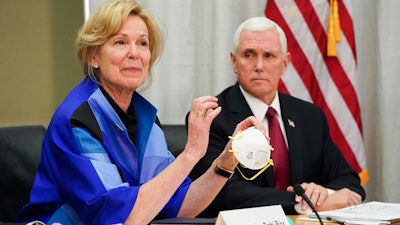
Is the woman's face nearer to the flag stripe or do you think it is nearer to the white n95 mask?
the white n95 mask

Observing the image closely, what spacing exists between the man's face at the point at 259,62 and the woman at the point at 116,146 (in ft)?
2.43

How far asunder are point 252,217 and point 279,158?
55.8 inches

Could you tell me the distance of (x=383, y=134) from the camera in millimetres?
4441

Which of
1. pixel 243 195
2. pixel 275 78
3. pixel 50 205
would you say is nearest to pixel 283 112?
pixel 275 78

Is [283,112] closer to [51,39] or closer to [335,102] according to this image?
[335,102]

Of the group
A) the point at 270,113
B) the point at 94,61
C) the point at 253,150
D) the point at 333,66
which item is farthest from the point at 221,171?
the point at 333,66

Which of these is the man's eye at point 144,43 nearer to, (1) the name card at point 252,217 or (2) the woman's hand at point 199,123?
(2) the woman's hand at point 199,123

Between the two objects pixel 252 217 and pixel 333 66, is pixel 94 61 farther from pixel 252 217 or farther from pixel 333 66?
pixel 333 66

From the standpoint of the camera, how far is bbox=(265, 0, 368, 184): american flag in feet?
13.9

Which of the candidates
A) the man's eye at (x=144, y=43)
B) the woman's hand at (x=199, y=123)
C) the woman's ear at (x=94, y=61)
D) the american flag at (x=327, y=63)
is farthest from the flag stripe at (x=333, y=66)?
the woman's hand at (x=199, y=123)

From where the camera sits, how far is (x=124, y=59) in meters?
2.79

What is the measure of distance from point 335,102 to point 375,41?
524mm

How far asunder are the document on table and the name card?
42 centimetres

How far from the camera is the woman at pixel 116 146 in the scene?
249 cm
